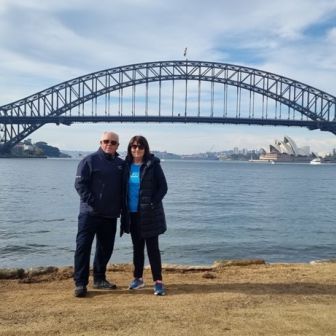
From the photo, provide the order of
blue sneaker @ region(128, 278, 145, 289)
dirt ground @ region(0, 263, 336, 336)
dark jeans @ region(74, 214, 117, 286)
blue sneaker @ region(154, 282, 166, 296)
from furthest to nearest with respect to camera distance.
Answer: blue sneaker @ region(128, 278, 145, 289), dark jeans @ region(74, 214, 117, 286), blue sneaker @ region(154, 282, 166, 296), dirt ground @ region(0, 263, 336, 336)

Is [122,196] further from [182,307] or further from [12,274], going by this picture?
[12,274]

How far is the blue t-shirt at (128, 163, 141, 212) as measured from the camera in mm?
5789

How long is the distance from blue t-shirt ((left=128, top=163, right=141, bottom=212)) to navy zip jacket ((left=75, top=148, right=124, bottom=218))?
0.40 ft

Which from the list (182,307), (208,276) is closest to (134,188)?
(182,307)

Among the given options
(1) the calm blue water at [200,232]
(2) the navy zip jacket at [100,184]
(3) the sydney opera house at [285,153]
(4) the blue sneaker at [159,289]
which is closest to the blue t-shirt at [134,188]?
(2) the navy zip jacket at [100,184]

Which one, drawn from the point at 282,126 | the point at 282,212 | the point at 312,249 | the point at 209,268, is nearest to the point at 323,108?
the point at 282,126

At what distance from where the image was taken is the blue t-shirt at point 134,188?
579 cm

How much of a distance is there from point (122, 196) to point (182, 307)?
1339 mm

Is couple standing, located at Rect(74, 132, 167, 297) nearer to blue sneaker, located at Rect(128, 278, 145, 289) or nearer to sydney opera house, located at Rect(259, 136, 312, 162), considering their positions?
blue sneaker, located at Rect(128, 278, 145, 289)

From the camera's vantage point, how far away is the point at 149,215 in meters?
5.74

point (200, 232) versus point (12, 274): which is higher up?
point (12, 274)

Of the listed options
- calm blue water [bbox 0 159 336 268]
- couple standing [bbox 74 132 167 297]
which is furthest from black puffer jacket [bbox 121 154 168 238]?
calm blue water [bbox 0 159 336 268]

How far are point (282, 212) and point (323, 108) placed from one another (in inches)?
3257

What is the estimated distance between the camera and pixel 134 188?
5.80 meters
